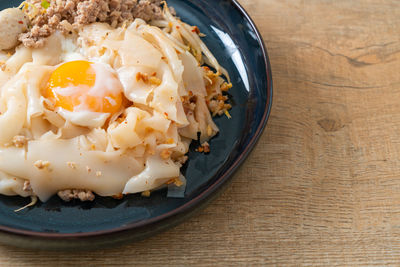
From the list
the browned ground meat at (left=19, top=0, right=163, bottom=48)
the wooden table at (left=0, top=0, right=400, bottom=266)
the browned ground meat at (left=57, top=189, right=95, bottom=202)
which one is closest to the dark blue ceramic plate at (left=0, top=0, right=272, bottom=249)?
the browned ground meat at (left=57, top=189, right=95, bottom=202)

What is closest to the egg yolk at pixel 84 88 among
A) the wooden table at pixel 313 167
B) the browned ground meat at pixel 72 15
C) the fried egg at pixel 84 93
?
the fried egg at pixel 84 93

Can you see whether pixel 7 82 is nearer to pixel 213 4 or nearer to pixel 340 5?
pixel 213 4

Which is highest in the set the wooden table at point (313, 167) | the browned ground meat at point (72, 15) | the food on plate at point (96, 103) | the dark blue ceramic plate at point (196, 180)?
the browned ground meat at point (72, 15)

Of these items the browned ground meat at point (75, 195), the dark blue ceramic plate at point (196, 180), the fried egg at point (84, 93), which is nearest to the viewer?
the dark blue ceramic plate at point (196, 180)

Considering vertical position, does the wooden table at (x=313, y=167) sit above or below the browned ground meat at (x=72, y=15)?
below

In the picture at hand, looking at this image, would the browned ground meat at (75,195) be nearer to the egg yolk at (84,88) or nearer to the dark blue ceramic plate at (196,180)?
the dark blue ceramic plate at (196,180)

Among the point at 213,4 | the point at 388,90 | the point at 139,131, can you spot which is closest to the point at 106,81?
the point at 139,131

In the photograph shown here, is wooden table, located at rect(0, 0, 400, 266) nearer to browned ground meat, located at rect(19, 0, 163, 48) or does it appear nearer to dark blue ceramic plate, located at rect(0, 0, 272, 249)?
dark blue ceramic plate, located at rect(0, 0, 272, 249)

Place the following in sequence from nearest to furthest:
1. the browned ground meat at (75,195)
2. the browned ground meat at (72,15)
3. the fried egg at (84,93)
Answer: the browned ground meat at (75,195)
the fried egg at (84,93)
the browned ground meat at (72,15)
